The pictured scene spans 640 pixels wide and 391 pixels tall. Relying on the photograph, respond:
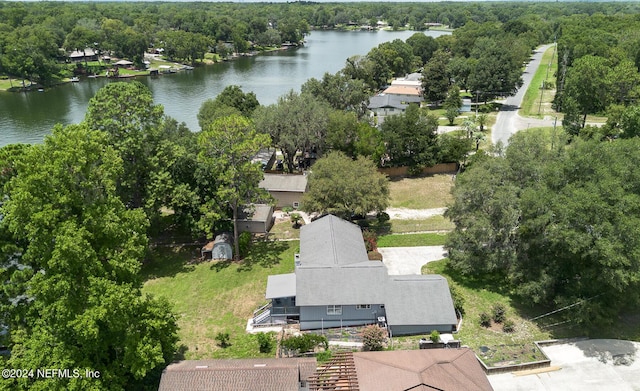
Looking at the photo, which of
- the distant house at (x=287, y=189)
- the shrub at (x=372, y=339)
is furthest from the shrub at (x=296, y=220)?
the shrub at (x=372, y=339)

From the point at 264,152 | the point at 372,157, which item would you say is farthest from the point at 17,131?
the point at 372,157

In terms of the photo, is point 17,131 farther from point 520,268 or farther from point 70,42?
point 520,268

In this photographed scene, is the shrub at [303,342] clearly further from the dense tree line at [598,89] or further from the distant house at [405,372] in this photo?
the dense tree line at [598,89]

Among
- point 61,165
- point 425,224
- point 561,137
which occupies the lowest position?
point 425,224

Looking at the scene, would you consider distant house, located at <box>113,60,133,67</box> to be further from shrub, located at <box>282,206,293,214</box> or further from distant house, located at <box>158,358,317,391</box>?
distant house, located at <box>158,358,317,391</box>

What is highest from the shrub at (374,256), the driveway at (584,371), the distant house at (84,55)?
the distant house at (84,55)
